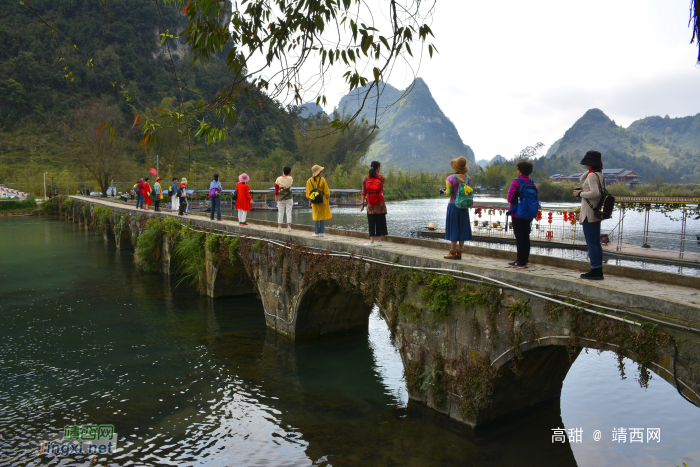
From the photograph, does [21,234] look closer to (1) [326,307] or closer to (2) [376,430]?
(1) [326,307]

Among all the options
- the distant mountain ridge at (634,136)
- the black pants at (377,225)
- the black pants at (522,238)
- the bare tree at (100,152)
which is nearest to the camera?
the black pants at (522,238)

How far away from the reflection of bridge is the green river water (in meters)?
0.54

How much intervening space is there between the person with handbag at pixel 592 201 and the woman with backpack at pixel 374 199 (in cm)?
335

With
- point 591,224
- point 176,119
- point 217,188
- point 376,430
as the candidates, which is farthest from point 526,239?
point 217,188

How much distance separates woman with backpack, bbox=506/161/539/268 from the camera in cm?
594

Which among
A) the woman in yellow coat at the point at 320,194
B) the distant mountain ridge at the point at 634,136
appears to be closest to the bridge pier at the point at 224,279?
the woman in yellow coat at the point at 320,194

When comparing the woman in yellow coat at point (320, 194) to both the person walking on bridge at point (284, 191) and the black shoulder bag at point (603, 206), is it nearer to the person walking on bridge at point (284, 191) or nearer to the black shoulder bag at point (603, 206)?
the person walking on bridge at point (284, 191)

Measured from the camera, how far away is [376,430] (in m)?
6.61

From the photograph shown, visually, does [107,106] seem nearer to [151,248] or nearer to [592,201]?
[151,248]

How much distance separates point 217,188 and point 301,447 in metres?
9.95

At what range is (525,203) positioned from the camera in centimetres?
595

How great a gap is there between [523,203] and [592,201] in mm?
912

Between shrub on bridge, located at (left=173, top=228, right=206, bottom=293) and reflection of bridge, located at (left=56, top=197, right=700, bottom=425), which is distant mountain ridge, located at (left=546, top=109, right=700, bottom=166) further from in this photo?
reflection of bridge, located at (left=56, top=197, right=700, bottom=425)

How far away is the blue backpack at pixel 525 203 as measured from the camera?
592cm
